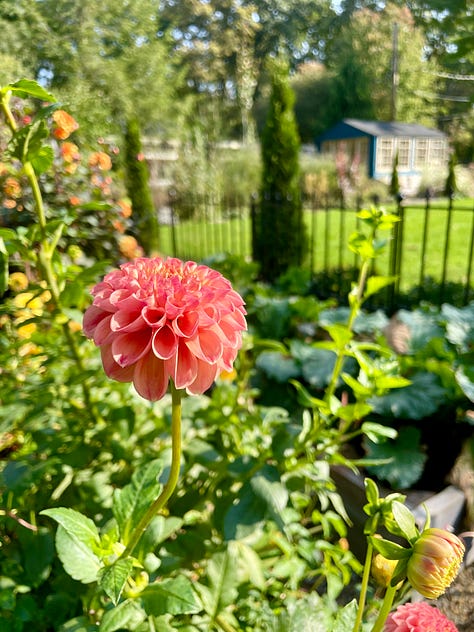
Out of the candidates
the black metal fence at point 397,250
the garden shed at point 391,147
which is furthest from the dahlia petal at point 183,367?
the garden shed at point 391,147

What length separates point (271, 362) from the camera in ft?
5.43

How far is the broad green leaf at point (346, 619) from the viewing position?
489 mm

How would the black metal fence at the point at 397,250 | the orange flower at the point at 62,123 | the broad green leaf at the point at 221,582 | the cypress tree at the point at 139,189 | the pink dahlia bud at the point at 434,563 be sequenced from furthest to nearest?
1. the cypress tree at the point at 139,189
2. the black metal fence at the point at 397,250
3. the orange flower at the point at 62,123
4. the broad green leaf at the point at 221,582
5. the pink dahlia bud at the point at 434,563

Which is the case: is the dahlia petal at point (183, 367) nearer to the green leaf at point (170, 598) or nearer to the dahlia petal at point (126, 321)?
the dahlia petal at point (126, 321)

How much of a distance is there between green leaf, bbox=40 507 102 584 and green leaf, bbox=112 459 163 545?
32mm

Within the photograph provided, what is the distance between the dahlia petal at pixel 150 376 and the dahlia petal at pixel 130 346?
1 cm

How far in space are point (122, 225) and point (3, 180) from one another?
1.19 meters

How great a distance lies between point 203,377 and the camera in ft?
1.44

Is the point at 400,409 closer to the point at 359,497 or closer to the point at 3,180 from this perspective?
the point at 359,497

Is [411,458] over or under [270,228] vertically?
under

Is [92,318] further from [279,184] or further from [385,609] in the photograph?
[279,184]

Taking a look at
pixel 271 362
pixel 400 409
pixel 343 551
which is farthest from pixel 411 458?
pixel 271 362

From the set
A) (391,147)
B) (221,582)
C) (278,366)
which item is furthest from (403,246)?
(391,147)

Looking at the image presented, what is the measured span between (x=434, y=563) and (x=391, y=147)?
13.9m
